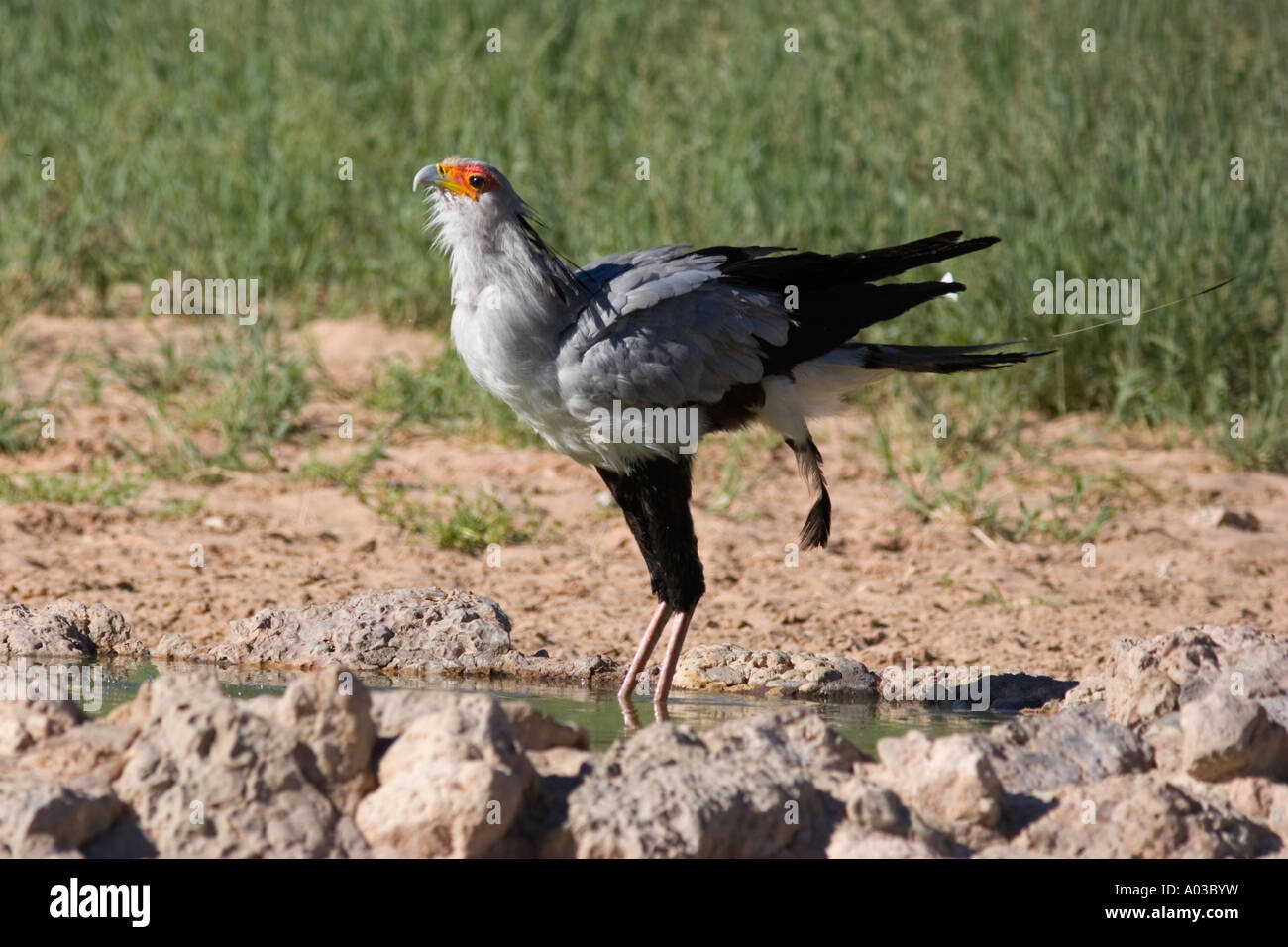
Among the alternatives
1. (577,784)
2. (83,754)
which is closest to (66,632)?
(83,754)

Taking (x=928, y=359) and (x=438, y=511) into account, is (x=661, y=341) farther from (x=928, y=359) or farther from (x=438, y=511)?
(x=438, y=511)

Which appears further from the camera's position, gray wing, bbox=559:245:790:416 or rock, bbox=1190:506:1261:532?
rock, bbox=1190:506:1261:532

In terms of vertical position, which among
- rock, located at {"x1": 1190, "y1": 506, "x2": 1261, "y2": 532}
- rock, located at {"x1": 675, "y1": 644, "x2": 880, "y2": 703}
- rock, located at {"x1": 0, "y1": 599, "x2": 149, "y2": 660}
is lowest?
rock, located at {"x1": 675, "y1": 644, "x2": 880, "y2": 703}

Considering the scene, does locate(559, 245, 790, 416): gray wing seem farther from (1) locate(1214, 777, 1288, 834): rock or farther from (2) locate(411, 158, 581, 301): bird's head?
(1) locate(1214, 777, 1288, 834): rock

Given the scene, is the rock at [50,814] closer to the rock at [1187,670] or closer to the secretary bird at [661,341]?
the secretary bird at [661,341]

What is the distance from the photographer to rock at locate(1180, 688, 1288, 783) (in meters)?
3.67

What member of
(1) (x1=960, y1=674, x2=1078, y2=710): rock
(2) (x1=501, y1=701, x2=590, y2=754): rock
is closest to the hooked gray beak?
(2) (x1=501, y1=701, x2=590, y2=754): rock

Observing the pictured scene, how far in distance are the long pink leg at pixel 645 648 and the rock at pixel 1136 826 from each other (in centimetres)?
193

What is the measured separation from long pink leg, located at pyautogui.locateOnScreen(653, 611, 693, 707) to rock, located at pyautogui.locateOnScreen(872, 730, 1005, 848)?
1642 mm

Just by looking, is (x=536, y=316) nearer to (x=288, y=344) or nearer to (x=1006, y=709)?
(x=1006, y=709)

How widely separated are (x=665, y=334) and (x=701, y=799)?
2098mm

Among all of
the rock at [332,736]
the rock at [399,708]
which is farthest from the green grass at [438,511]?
the rock at [332,736]

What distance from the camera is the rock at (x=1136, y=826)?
343cm
